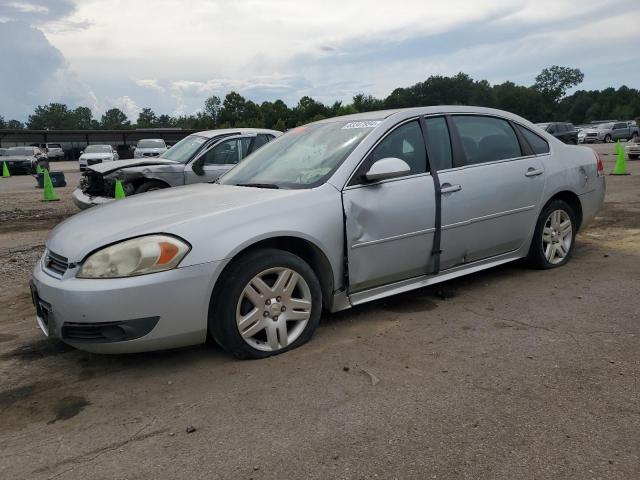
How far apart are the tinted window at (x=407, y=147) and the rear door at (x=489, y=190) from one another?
23cm

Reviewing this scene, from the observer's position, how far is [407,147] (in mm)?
4176

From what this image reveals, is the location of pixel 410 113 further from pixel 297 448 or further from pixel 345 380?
pixel 297 448

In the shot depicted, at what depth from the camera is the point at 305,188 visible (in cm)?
373

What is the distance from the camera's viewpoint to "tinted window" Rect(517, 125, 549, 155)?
16.3 feet

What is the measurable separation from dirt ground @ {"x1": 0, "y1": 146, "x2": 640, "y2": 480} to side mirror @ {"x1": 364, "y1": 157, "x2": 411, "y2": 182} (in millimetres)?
1078

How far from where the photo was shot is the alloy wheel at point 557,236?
5.05 metres

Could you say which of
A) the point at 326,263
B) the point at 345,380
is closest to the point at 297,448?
the point at 345,380

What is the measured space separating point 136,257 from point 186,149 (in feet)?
23.2

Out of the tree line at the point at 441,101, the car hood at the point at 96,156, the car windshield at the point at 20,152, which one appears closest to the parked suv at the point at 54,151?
the car windshield at the point at 20,152

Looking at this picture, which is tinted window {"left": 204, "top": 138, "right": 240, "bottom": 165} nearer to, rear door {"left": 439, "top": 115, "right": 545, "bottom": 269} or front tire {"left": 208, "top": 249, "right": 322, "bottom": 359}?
rear door {"left": 439, "top": 115, "right": 545, "bottom": 269}

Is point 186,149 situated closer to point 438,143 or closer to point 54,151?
point 438,143

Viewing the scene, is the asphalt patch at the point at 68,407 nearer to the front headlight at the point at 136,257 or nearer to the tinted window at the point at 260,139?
the front headlight at the point at 136,257

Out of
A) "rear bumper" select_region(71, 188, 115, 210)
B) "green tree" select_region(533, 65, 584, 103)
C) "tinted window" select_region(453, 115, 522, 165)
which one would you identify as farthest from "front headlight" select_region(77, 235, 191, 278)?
"green tree" select_region(533, 65, 584, 103)

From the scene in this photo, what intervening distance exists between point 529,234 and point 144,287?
3436 mm
